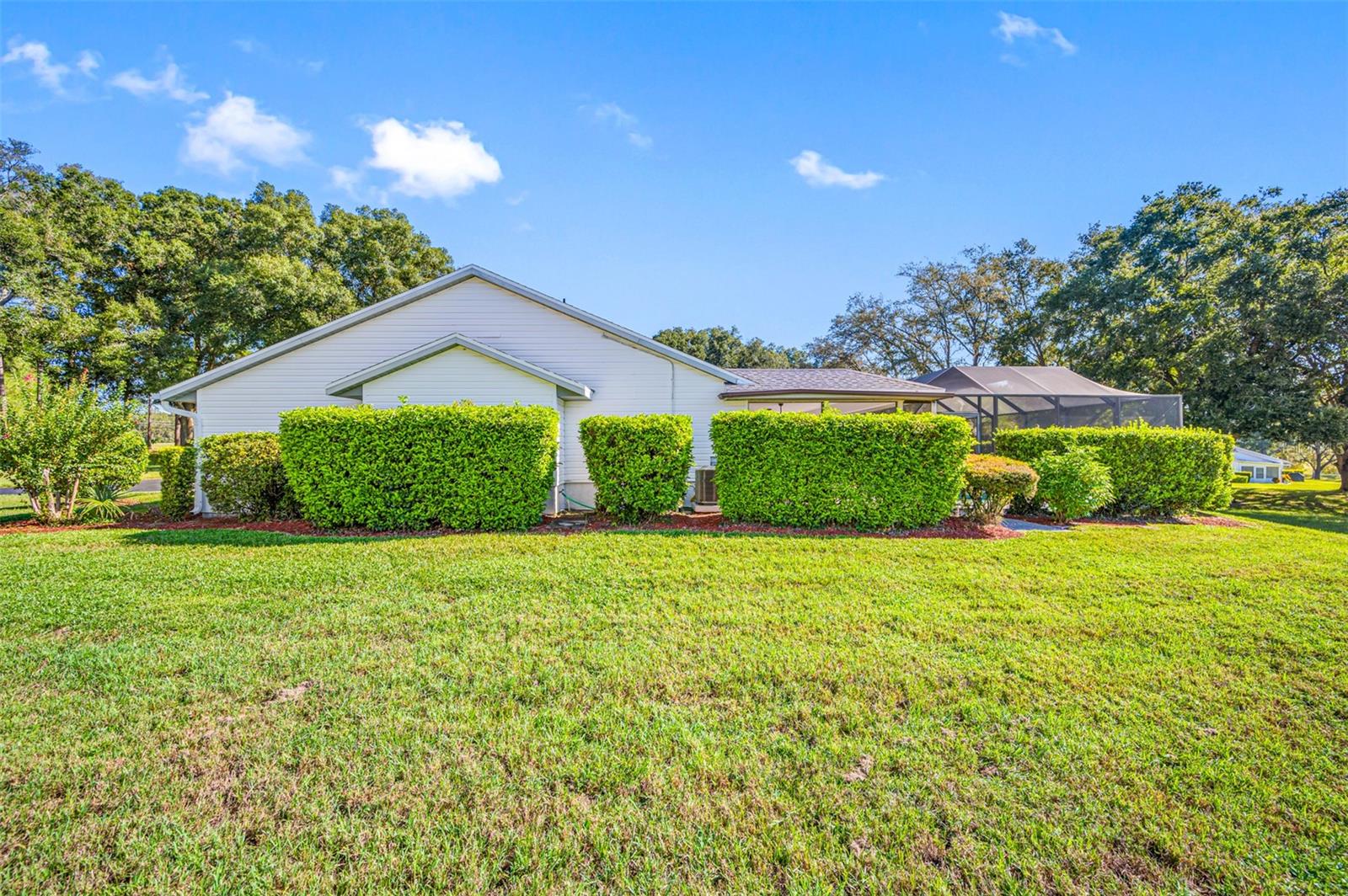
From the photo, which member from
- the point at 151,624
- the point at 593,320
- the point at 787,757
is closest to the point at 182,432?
the point at 593,320

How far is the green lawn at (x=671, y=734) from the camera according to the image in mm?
2088

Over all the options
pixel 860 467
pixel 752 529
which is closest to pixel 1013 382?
pixel 860 467

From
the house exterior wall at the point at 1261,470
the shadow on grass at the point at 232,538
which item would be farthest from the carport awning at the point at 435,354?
the house exterior wall at the point at 1261,470

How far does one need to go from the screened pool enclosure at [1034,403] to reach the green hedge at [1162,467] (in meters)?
4.56

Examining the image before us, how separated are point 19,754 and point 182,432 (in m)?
33.3

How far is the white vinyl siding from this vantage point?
10.4 metres

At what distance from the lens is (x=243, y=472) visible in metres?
9.23

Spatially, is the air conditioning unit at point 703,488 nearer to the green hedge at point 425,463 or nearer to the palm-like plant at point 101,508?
the green hedge at point 425,463

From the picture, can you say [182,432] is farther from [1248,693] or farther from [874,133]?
[1248,693]

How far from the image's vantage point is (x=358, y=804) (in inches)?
93.7

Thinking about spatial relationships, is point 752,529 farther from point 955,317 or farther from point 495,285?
point 955,317

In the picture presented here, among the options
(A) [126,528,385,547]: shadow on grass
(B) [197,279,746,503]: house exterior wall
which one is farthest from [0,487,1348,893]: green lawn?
(B) [197,279,746,503]: house exterior wall

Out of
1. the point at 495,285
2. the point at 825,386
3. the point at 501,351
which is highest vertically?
the point at 495,285

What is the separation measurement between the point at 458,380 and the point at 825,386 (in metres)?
8.73
